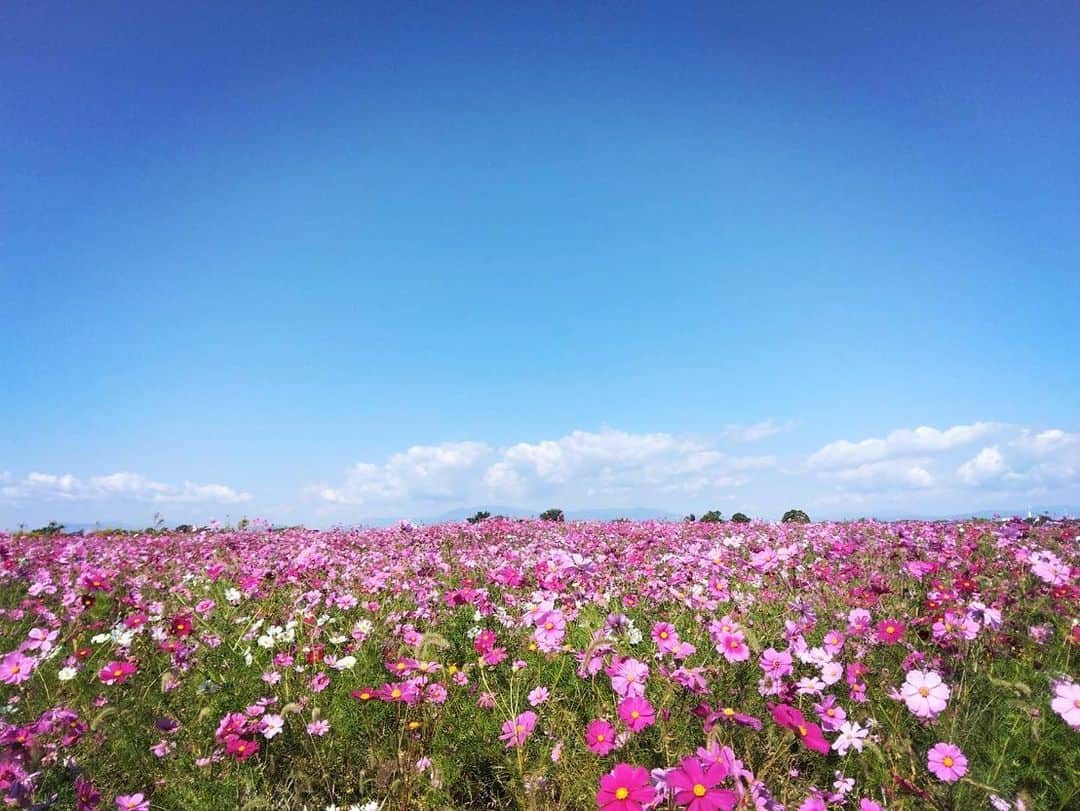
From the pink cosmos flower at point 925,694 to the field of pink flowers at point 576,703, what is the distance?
0.4 inches

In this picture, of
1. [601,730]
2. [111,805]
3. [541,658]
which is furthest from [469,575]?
[601,730]

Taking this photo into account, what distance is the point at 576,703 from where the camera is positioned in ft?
12.7

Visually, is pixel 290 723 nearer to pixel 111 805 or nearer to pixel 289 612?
pixel 111 805

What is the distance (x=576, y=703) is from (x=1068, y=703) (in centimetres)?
240

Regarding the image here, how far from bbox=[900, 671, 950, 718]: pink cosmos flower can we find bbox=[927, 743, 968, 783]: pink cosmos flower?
565 millimetres

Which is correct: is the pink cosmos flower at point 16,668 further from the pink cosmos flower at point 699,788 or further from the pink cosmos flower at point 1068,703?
the pink cosmos flower at point 1068,703

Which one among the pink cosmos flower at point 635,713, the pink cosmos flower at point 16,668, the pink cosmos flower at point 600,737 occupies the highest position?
the pink cosmos flower at point 16,668

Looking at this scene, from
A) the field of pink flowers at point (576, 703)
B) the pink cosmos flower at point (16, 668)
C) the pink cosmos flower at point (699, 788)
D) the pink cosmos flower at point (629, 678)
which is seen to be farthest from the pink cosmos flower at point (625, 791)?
the pink cosmos flower at point (16, 668)

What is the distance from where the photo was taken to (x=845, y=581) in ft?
19.0

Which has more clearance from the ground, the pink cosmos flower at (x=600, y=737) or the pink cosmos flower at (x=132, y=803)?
the pink cosmos flower at (x=600, y=737)

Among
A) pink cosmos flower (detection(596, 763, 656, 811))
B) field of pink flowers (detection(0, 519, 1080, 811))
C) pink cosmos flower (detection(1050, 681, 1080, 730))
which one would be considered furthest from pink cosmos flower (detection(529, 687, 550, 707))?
pink cosmos flower (detection(1050, 681, 1080, 730))

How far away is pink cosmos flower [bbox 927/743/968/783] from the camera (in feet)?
7.34

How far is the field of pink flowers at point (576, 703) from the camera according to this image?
2543 millimetres

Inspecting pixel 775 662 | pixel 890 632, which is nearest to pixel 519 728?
pixel 775 662
